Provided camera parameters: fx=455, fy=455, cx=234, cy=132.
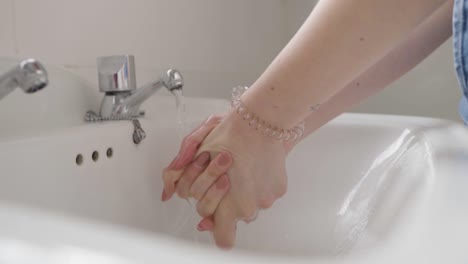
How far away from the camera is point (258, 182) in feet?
1.47

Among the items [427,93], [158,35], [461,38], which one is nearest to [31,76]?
[461,38]

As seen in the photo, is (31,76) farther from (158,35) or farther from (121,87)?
(158,35)

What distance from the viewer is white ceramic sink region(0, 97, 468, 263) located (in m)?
0.19

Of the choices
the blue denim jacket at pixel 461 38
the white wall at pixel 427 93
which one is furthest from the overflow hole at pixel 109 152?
the white wall at pixel 427 93

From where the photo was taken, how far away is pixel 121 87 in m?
0.59

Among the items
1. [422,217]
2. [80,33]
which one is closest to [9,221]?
[422,217]

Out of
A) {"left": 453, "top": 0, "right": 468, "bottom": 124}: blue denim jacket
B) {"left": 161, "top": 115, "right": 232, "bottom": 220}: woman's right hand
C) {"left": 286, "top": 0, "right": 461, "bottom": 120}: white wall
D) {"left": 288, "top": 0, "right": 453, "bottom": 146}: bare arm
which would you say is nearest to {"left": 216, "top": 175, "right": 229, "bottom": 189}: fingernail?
{"left": 161, "top": 115, "right": 232, "bottom": 220}: woman's right hand

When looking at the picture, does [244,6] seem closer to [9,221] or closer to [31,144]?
[31,144]

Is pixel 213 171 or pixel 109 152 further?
pixel 109 152

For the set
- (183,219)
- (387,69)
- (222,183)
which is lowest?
(183,219)

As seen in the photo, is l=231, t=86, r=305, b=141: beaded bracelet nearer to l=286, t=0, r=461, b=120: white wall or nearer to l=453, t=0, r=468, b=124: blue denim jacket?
l=453, t=0, r=468, b=124: blue denim jacket

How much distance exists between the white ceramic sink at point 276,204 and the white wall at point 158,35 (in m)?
0.12

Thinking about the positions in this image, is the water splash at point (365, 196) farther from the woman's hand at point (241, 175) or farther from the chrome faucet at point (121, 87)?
the chrome faucet at point (121, 87)

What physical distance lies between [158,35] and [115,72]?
0.27 m
